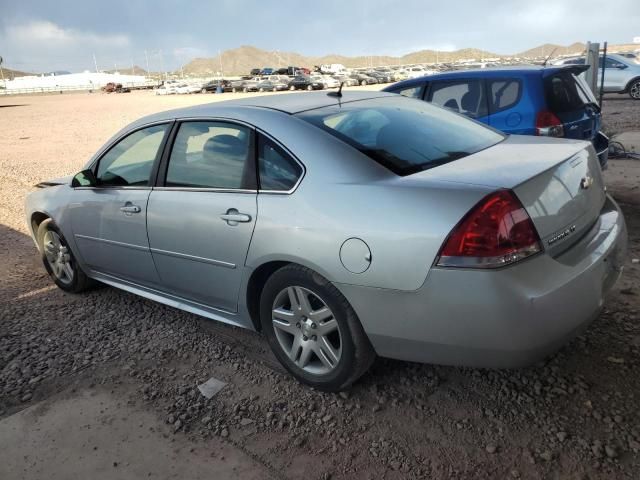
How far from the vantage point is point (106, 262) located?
13.3ft

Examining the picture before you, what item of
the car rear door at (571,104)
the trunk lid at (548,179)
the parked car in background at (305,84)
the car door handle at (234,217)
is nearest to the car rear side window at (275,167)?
the car door handle at (234,217)

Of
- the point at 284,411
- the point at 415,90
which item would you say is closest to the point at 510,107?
the point at 415,90

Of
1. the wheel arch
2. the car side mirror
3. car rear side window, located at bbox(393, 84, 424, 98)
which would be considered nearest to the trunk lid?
the car side mirror

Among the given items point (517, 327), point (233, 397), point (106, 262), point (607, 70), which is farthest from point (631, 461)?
point (607, 70)

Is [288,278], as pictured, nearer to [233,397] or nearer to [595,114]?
[233,397]

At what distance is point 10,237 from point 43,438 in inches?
185

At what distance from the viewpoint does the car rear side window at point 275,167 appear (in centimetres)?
282

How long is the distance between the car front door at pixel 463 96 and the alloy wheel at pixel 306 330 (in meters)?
3.88

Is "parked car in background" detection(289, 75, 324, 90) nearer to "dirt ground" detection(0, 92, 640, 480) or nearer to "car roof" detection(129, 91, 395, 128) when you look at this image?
"car roof" detection(129, 91, 395, 128)

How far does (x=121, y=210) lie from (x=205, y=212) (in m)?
0.93

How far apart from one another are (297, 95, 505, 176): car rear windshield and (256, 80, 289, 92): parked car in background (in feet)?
160

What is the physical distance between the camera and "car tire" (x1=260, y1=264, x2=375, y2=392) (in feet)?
8.71

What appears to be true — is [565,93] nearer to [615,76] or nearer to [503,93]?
[503,93]

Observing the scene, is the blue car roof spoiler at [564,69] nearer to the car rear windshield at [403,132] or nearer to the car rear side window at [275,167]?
the car rear windshield at [403,132]
